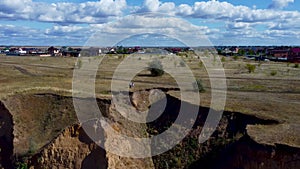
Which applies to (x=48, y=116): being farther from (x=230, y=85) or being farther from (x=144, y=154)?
(x=230, y=85)

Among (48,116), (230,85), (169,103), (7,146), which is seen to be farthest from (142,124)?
(230,85)

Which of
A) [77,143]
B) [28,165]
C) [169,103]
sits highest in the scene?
[169,103]

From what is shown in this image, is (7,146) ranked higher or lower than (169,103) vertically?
lower

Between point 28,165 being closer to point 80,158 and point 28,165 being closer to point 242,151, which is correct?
point 80,158

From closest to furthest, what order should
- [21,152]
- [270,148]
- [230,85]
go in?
[270,148], [21,152], [230,85]

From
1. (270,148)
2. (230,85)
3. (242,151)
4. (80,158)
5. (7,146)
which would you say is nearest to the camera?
(270,148)

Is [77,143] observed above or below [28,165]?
above

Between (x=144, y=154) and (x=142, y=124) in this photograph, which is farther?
(x=142, y=124)

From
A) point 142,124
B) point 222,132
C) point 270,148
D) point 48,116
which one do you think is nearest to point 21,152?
point 48,116

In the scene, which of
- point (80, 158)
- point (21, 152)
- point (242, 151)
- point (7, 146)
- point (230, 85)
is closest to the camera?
point (242, 151)
